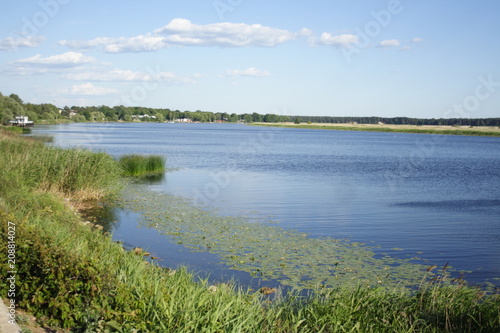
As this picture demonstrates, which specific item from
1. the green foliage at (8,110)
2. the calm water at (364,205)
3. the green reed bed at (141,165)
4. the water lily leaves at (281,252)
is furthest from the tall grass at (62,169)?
the green foliage at (8,110)

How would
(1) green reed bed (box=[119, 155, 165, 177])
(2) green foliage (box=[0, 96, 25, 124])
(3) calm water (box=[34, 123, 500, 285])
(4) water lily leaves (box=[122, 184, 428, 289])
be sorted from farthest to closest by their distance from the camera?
(2) green foliage (box=[0, 96, 25, 124]) → (1) green reed bed (box=[119, 155, 165, 177]) → (3) calm water (box=[34, 123, 500, 285]) → (4) water lily leaves (box=[122, 184, 428, 289])

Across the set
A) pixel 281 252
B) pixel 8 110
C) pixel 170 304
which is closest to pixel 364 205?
pixel 281 252

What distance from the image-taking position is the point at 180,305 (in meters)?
6.57

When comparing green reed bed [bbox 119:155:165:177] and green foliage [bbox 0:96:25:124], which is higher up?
green foliage [bbox 0:96:25:124]

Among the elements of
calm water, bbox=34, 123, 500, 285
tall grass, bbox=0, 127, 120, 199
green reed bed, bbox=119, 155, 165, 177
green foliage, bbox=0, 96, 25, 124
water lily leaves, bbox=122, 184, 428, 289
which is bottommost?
calm water, bbox=34, 123, 500, 285

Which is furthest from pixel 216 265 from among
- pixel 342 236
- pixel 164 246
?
pixel 342 236

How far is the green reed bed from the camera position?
32781 mm

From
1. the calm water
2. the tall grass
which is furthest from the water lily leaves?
the tall grass

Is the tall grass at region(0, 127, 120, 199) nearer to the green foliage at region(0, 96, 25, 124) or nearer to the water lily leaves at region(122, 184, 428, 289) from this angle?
the water lily leaves at region(122, 184, 428, 289)

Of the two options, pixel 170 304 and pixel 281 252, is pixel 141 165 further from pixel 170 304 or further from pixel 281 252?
pixel 170 304

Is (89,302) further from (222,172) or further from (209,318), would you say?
(222,172)

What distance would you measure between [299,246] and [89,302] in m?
9.17

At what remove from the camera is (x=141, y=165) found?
110 feet

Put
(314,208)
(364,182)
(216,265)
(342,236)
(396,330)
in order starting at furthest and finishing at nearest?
(364,182) → (314,208) → (342,236) → (216,265) → (396,330)
